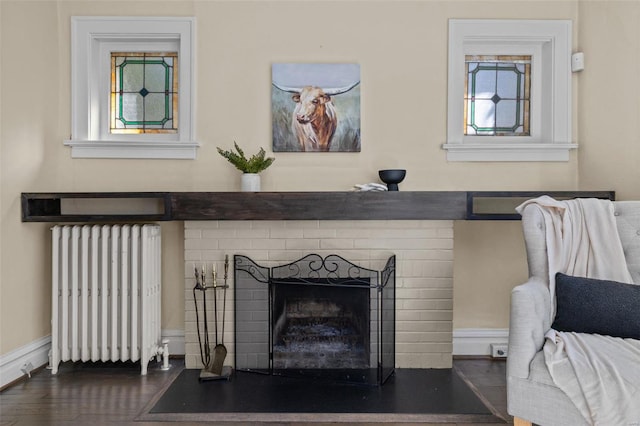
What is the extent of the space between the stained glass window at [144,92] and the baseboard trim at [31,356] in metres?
1.36

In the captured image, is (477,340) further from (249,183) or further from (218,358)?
(249,183)

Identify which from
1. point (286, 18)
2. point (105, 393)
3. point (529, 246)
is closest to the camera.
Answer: point (529, 246)

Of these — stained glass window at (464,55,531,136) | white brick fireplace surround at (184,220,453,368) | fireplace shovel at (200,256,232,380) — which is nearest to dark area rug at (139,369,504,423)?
fireplace shovel at (200,256,232,380)

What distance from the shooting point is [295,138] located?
9.73 feet

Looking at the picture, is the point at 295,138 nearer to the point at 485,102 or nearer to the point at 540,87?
the point at 485,102

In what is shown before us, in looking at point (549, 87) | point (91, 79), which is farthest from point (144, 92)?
point (549, 87)

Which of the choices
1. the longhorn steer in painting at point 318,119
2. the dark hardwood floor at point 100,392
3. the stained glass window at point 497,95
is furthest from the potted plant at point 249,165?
the stained glass window at point 497,95

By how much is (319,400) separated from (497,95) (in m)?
2.22

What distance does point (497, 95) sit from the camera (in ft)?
10.2

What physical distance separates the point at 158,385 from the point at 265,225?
1057mm

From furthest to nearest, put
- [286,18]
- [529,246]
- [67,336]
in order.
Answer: [286,18] < [67,336] < [529,246]

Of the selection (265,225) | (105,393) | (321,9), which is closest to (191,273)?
(265,225)

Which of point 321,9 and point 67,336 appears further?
point 321,9

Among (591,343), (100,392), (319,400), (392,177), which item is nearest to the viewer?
(591,343)
